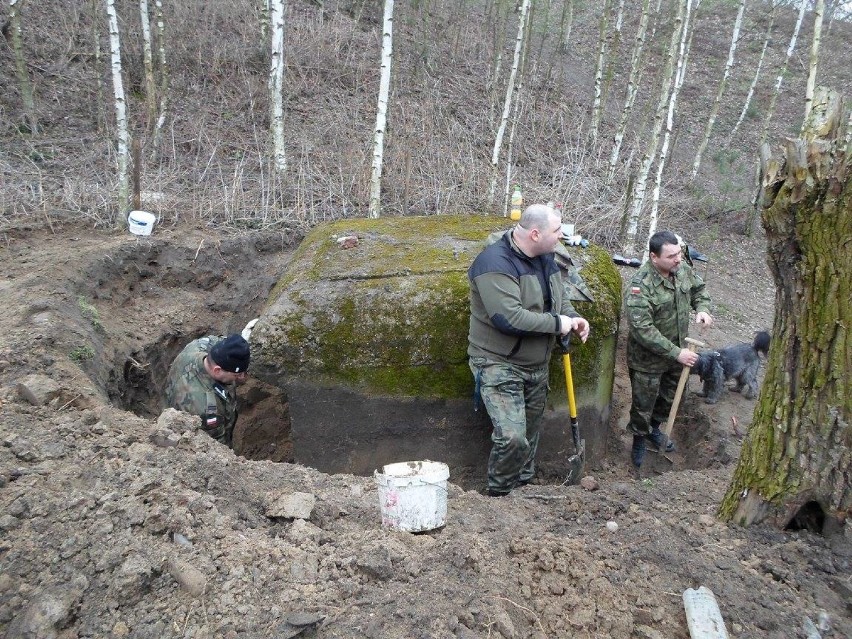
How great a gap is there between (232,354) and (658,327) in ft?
11.6

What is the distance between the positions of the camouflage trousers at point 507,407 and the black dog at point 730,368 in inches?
85.7

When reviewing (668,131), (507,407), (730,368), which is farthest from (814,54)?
(507,407)

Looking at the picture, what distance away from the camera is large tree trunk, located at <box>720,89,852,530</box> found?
2.46 m

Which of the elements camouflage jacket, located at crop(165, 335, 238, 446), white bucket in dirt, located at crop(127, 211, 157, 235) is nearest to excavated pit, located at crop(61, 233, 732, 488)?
white bucket in dirt, located at crop(127, 211, 157, 235)

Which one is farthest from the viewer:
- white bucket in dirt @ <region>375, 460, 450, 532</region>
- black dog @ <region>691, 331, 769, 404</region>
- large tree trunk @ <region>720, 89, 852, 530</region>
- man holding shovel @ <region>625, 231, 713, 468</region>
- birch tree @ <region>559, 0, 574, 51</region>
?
birch tree @ <region>559, 0, 574, 51</region>

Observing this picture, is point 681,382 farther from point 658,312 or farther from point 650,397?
point 658,312

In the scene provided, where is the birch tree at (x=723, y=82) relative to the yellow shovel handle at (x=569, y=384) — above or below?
above

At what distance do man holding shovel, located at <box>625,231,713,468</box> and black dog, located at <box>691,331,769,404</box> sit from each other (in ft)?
1.70

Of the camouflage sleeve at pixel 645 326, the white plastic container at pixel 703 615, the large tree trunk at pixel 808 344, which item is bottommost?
the white plastic container at pixel 703 615

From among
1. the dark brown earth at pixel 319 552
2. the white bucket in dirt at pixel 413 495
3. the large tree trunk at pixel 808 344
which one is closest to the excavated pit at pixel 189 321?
the dark brown earth at pixel 319 552

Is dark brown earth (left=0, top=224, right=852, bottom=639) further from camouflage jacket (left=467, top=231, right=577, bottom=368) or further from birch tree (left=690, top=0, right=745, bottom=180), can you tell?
birch tree (left=690, top=0, right=745, bottom=180)

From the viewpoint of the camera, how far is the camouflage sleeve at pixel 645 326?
4.69 metres

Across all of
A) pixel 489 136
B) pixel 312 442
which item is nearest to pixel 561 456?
pixel 312 442

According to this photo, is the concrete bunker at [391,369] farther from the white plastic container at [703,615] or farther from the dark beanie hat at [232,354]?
the white plastic container at [703,615]
